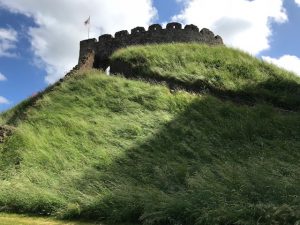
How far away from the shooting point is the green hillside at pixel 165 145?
9438mm

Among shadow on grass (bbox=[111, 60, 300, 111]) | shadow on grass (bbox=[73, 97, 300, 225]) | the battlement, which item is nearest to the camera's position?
shadow on grass (bbox=[73, 97, 300, 225])

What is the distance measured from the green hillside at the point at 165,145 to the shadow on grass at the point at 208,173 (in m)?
0.03

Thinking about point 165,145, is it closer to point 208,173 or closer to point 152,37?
point 208,173

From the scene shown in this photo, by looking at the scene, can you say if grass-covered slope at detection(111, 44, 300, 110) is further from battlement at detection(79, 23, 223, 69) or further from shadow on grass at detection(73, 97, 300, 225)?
battlement at detection(79, 23, 223, 69)

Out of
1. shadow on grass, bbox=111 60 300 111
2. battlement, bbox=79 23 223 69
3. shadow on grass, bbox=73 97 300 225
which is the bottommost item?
shadow on grass, bbox=73 97 300 225

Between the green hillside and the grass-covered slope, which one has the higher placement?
the grass-covered slope

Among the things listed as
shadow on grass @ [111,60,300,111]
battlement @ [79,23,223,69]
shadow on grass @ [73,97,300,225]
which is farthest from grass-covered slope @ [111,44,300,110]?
battlement @ [79,23,223,69]

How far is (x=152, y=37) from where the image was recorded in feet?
99.9

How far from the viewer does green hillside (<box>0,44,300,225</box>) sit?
31.0 feet

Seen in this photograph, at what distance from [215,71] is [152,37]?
776 centimetres

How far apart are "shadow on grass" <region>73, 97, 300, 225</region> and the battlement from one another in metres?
10.5

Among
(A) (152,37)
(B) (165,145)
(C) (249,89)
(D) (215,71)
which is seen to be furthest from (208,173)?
(A) (152,37)

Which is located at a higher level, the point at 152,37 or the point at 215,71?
the point at 152,37

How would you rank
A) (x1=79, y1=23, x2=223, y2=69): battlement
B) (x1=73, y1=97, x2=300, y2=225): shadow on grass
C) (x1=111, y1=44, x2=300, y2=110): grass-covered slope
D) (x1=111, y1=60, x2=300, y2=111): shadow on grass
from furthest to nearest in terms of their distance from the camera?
(x1=79, y1=23, x2=223, y2=69): battlement, (x1=111, y1=44, x2=300, y2=110): grass-covered slope, (x1=111, y1=60, x2=300, y2=111): shadow on grass, (x1=73, y1=97, x2=300, y2=225): shadow on grass
